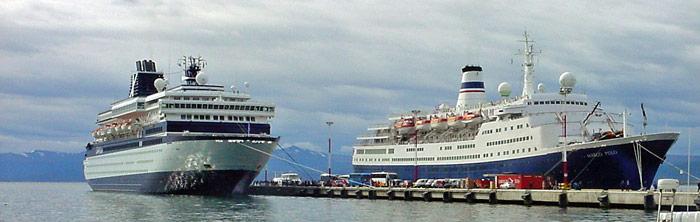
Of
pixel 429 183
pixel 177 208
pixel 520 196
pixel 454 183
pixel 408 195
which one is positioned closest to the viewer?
pixel 177 208

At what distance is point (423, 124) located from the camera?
11119cm

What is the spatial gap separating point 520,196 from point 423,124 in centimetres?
3665

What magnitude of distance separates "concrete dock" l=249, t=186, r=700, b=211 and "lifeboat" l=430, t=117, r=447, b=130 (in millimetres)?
13723

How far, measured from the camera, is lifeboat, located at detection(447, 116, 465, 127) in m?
104

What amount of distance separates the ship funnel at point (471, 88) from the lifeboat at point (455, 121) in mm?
7108

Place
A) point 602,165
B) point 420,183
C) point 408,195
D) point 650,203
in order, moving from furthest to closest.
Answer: point 420,183, point 408,195, point 602,165, point 650,203

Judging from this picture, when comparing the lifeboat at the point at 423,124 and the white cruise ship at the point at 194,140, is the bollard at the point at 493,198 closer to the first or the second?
the white cruise ship at the point at 194,140

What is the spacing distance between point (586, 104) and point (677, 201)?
109 feet

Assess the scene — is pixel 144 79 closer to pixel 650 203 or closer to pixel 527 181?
pixel 527 181

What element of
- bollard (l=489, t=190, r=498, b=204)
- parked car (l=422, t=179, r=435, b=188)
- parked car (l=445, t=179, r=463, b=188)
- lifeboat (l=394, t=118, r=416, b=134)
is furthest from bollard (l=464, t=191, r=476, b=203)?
lifeboat (l=394, t=118, r=416, b=134)

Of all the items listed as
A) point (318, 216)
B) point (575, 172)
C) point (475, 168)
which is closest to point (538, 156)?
point (575, 172)

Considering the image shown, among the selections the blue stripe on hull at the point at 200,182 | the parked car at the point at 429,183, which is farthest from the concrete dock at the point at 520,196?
the blue stripe on hull at the point at 200,182

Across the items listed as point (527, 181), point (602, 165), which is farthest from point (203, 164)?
point (602, 165)

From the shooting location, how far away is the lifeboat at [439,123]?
10796cm
